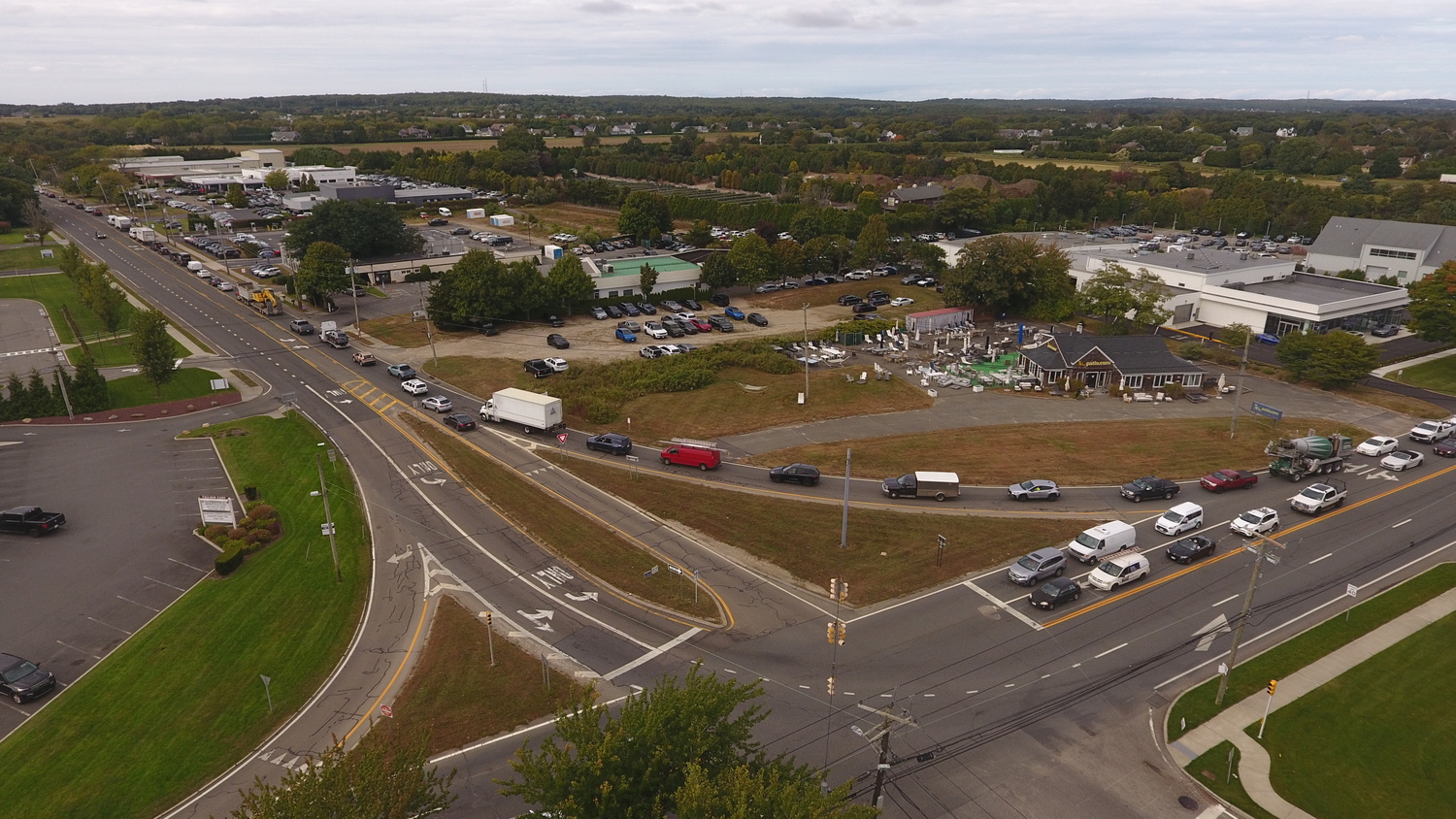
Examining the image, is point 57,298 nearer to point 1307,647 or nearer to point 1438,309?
point 1307,647

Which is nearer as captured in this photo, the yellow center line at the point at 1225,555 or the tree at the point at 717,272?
the yellow center line at the point at 1225,555

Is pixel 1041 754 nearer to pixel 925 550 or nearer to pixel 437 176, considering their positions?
pixel 925 550

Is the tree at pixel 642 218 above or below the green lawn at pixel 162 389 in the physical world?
above

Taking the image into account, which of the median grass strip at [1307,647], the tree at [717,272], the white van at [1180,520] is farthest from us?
the tree at [717,272]

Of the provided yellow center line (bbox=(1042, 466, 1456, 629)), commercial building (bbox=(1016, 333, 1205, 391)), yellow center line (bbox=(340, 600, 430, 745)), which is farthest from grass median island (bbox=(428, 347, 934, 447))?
yellow center line (bbox=(1042, 466, 1456, 629))

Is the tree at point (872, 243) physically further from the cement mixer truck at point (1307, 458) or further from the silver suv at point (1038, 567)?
the silver suv at point (1038, 567)

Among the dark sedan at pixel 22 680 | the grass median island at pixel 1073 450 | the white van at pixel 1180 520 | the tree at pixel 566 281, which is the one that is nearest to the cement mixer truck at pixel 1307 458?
the grass median island at pixel 1073 450
